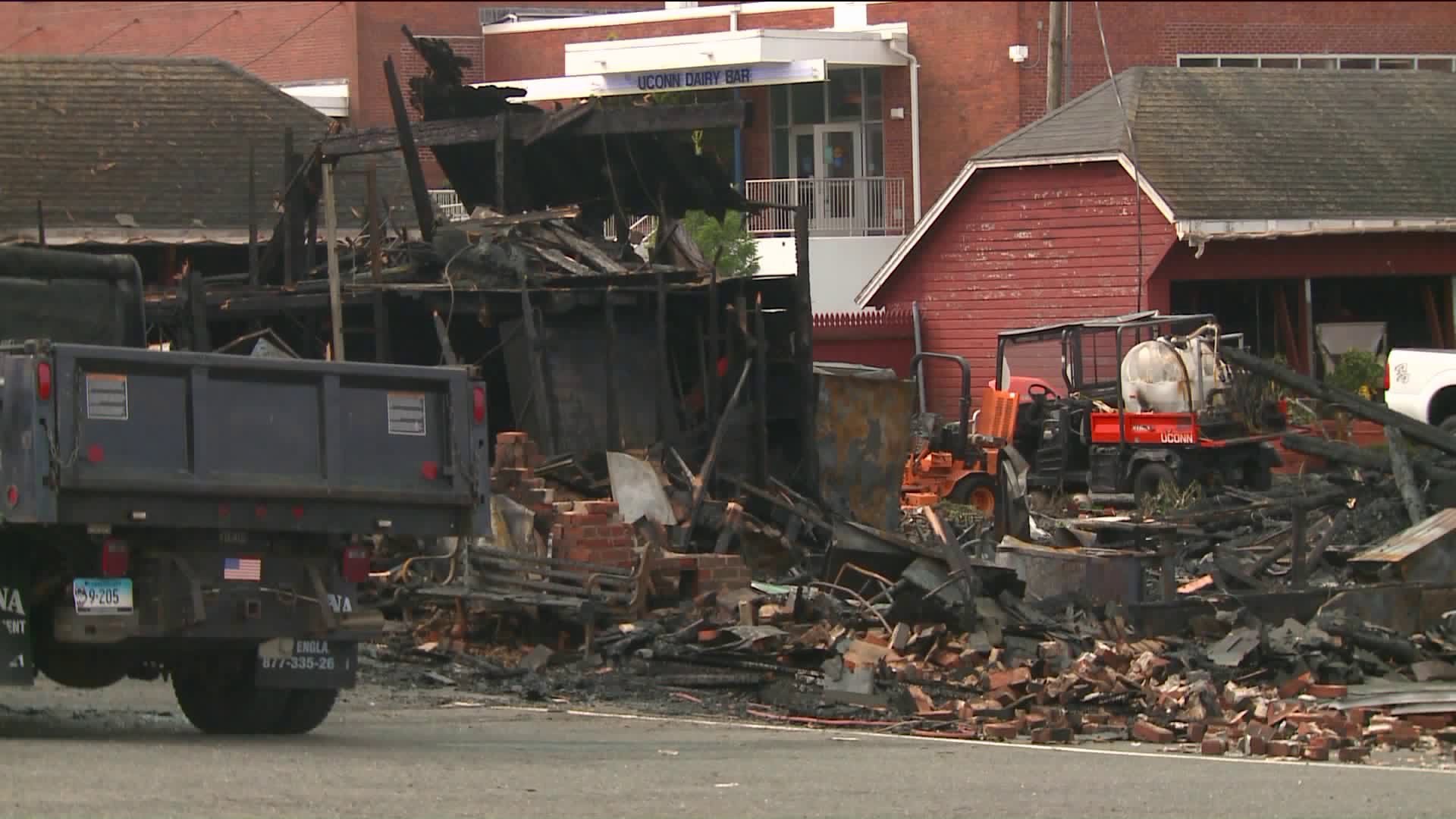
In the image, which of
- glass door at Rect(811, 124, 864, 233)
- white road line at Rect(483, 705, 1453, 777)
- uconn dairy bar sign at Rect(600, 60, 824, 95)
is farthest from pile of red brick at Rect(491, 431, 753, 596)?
glass door at Rect(811, 124, 864, 233)

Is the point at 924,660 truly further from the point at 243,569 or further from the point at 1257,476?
the point at 1257,476

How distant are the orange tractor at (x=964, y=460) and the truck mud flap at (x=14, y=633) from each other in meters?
15.4

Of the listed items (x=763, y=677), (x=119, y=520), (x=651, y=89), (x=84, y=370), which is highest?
(x=651, y=89)

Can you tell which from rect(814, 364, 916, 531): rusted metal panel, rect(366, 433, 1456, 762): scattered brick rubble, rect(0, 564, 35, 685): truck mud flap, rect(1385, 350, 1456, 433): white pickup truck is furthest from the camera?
rect(1385, 350, 1456, 433): white pickup truck

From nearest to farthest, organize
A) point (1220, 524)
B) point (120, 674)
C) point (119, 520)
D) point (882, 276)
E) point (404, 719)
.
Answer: point (119, 520) < point (120, 674) < point (404, 719) < point (1220, 524) < point (882, 276)

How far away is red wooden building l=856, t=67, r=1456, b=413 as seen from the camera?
3247cm

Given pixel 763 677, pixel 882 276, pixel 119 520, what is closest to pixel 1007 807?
pixel 119 520

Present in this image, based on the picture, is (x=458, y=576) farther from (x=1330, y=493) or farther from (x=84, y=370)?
(x=1330, y=493)

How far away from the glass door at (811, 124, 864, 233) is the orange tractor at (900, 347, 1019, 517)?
18048mm

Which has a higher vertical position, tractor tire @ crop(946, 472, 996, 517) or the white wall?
the white wall

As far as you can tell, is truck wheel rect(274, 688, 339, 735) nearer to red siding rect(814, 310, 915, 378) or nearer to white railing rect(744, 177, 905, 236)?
red siding rect(814, 310, 915, 378)

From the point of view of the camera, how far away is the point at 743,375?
18172 millimetres

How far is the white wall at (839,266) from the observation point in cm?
4316

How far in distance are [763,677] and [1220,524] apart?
334 inches
